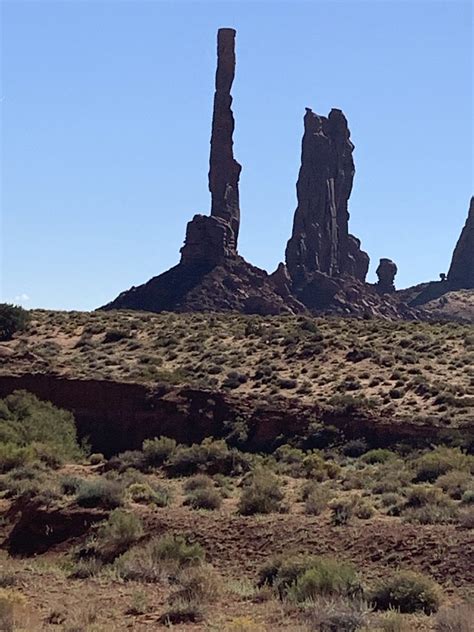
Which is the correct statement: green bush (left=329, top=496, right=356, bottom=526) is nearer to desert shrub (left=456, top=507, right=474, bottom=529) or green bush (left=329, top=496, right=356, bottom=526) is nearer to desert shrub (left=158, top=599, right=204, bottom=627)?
desert shrub (left=456, top=507, right=474, bottom=529)

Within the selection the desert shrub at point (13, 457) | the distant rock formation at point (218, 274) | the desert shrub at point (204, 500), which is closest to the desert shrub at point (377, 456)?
the desert shrub at point (204, 500)

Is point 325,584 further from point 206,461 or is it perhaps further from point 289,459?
point 289,459

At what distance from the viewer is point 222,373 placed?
152 ft

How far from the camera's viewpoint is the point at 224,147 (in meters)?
114

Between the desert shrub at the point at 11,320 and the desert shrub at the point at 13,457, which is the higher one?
the desert shrub at the point at 11,320

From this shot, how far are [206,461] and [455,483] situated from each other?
Answer: 379 inches

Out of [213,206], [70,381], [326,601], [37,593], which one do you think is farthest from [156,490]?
[213,206]

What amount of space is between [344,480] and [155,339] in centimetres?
2934

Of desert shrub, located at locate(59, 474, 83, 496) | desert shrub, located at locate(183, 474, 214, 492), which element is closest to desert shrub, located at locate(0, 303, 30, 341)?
desert shrub, located at locate(183, 474, 214, 492)

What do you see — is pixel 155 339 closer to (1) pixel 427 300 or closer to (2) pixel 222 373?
(2) pixel 222 373

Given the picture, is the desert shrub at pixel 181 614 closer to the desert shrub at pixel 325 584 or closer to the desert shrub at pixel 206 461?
the desert shrub at pixel 325 584

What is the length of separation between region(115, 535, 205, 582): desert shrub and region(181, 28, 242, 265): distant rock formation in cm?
8558

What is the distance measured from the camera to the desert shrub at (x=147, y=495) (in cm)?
2328

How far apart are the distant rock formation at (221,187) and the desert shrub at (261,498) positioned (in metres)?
79.4
